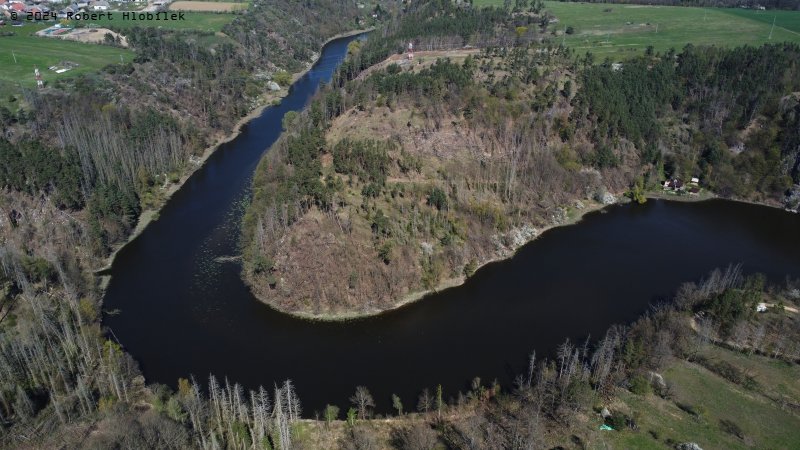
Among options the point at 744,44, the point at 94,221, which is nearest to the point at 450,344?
the point at 94,221

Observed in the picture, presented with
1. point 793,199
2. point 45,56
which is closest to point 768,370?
point 793,199

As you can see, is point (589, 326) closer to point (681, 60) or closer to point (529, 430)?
point (529, 430)

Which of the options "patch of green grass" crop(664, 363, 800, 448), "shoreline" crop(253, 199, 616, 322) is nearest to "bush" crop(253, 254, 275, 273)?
"shoreline" crop(253, 199, 616, 322)

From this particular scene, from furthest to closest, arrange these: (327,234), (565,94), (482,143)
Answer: (565,94), (482,143), (327,234)

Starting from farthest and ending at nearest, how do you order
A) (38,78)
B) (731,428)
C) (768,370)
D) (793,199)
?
(38,78), (793,199), (768,370), (731,428)

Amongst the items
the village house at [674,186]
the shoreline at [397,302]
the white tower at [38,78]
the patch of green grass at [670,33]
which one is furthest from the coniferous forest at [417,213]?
the patch of green grass at [670,33]

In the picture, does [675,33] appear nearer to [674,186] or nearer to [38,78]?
[674,186]

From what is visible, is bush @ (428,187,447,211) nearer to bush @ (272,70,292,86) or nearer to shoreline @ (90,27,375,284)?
shoreline @ (90,27,375,284)
